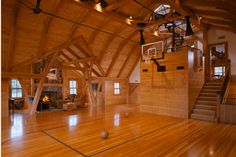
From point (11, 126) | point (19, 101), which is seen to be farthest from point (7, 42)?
point (19, 101)

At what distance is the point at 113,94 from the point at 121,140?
321 inches

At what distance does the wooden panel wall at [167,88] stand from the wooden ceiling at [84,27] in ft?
6.27

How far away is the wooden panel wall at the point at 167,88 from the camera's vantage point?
751 cm

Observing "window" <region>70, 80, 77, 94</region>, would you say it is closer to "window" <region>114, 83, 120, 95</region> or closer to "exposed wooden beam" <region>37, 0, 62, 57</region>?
"window" <region>114, 83, 120, 95</region>

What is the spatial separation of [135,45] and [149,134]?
7422mm

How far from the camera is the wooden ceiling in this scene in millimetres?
6125

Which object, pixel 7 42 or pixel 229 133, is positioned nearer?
pixel 229 133

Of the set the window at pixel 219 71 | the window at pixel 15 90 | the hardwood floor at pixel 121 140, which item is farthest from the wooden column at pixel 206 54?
the window at pixel 15 90

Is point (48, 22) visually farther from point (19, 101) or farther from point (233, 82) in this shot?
point (233, 82)

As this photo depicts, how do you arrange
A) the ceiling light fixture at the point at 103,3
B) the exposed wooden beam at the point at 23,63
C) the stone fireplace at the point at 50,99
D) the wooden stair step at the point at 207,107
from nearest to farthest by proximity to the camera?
the ceiling light fixture at the point at 103,3 → the wooden stair step at the point at 207,107 → the exposed wooden beam at the point at 23,63 → the stone fireplace at the point at 50,99

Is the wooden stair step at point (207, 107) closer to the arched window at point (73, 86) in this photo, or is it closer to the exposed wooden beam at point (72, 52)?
the exposed wooden beam at point (72, 52)

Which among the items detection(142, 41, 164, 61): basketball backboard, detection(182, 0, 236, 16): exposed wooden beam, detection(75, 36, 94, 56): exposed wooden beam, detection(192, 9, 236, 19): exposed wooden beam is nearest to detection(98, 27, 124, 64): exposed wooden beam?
detection(75, 36, 94, 56): exposed wooden beam

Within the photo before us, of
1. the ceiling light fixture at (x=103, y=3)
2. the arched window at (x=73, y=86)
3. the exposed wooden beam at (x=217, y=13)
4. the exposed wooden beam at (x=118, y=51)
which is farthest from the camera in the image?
the arched window at (x=73, y=86)

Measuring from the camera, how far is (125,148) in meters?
3.95
